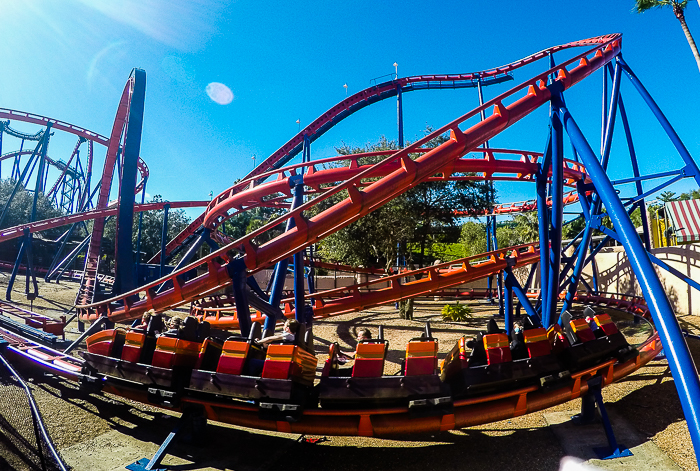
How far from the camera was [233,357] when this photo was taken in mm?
3824

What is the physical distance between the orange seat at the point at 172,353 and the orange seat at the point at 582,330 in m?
4.22

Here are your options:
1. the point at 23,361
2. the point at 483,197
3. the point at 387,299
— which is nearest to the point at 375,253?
the point at 483,197

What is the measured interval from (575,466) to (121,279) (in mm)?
9845

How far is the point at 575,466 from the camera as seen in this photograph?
3.44 meters

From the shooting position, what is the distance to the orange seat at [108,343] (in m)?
4.53

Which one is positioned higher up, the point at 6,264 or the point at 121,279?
the point at 6,264

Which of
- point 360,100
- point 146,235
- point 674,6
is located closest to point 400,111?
point 360,100

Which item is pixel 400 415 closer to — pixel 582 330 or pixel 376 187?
pixel 582 330

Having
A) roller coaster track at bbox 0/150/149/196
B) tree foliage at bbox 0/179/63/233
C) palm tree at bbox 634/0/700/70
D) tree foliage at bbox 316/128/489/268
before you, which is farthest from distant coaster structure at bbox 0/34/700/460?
tree foliage at bbox 0/179/63/233

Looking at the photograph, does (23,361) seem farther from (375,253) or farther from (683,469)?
(375,253)

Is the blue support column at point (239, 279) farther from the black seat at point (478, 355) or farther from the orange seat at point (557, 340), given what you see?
the orange seat at point (557, 340)

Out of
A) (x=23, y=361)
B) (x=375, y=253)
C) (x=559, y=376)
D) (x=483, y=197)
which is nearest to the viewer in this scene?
(x=559, y=376)

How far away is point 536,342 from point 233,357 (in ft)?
10.2

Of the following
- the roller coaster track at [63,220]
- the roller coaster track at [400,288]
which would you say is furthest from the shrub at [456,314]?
the roller coaster track at [63,220]
